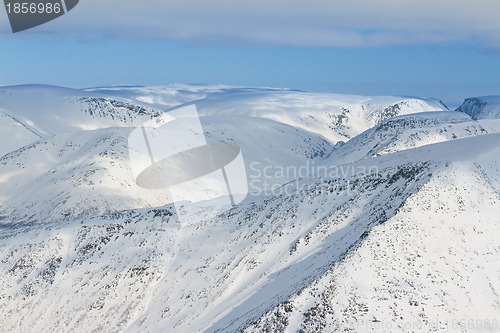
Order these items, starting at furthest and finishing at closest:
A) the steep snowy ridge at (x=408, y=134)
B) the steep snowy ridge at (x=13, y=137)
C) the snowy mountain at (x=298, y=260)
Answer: the steep snowy ridge at (x=13, y=137)
the steep snowy ridge at (x=408, y=134)
the snowy mountain at (x=298, y=260)

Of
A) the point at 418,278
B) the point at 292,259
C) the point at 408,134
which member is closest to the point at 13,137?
the point at 408,134

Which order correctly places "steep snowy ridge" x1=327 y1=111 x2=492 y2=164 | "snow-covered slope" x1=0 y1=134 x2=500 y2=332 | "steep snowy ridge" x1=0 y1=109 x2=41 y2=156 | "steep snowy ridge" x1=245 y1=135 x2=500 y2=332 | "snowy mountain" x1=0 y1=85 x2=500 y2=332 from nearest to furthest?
"steep snowy ridge" x1=245 y1=135 x2=500 y2=332 < "snowy mountain" x1=0 y1=85 x2=500 y2=332 < "snow-covered slope" x1=0 y1=134 x2=500 y2=332 < "steep snowy ridge" x1=327 y1=111 x2=492 y2=164 < "steep snowy ridge" x1=0 y1=109 x2=41 y2=156

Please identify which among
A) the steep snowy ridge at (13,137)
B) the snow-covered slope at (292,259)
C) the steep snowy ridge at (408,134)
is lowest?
the steep snowy ridge at (13,137)

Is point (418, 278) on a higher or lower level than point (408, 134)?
higher

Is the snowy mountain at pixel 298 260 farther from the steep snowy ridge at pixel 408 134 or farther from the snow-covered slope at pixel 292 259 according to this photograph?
the steep snowy ridge at pixel 408 134

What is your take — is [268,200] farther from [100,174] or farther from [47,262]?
[100,174]

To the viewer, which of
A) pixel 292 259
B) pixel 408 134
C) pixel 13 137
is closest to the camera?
pixel 292 259

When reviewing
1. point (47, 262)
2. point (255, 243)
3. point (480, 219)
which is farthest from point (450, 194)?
point (47, 262)

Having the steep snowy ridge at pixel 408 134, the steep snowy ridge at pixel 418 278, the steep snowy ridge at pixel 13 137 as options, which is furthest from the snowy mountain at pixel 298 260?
the steep snowy ridge at pixel 13 137

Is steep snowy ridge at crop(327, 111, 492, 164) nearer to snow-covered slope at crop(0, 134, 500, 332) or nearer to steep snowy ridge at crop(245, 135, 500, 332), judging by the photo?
snow-covered slope at crop(0, 134, 500, 332)

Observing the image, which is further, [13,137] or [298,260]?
[13,137]

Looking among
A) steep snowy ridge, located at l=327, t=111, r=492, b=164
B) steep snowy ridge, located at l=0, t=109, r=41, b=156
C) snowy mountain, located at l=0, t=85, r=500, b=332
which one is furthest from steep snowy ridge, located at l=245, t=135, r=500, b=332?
steep snowy ridge, located at l=0, t=109, r=41, b=156

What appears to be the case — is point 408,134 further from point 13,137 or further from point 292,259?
point 13,137
